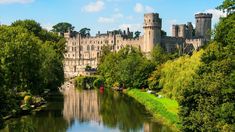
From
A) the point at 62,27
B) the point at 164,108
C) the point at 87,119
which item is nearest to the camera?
the point at 87,119

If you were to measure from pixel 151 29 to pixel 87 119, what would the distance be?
67301 mm

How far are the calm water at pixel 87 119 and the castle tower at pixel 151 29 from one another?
54.1m

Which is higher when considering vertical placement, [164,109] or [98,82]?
[98,82]

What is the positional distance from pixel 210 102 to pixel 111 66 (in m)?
58.3

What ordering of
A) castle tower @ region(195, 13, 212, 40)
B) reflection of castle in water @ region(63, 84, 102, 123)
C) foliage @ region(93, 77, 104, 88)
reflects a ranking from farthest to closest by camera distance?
castle tower @ region(195, 13, 212, 40)
foliage @ region(93, 77, 104, 88)
reflection of castle in water @ region(63, 84, 102, 123)

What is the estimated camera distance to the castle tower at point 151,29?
103 m

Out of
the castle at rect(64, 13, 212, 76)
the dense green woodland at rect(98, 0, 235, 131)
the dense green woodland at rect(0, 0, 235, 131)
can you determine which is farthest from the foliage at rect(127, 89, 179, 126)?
the castle at rect(64, 13, 212, 76)

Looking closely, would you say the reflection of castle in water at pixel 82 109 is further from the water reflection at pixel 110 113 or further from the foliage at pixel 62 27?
the foliage at pixel 62 27

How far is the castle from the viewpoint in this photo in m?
104

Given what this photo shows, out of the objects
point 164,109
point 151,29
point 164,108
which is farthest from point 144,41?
point 164,109

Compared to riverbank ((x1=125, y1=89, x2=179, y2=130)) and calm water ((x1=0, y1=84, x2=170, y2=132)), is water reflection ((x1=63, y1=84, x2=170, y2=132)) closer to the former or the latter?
calm water ((x1=0, y1=84, x2=170, y2=132))

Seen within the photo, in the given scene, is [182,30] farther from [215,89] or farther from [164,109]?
[215,89]

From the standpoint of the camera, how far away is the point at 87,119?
3825cm

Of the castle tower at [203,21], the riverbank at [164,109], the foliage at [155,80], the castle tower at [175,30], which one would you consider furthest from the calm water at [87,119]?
the castle tower at [203,21]
